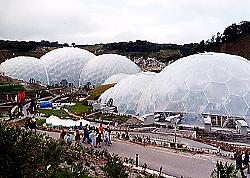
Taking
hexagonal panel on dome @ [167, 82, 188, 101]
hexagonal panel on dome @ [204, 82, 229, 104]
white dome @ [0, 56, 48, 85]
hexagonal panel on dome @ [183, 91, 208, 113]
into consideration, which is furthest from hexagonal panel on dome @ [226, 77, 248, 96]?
white dome @ [0, 56, 48, 85]

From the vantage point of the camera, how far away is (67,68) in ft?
222

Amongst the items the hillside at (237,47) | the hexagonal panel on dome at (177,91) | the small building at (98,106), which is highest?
the hillside at (237,47)

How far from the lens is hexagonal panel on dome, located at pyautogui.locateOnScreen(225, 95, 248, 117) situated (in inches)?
934

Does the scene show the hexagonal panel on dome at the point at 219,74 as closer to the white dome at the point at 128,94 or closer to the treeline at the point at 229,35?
the white dome at the point at 128,94

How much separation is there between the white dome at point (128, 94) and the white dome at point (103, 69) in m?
24.3

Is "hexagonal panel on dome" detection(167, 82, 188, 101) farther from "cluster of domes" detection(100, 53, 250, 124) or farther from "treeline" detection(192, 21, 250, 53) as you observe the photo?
"treeline" detection(192, 21, 250, 53)

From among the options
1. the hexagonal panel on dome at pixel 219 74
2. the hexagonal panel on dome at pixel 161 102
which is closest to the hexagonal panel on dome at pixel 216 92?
the hexagonal panel on dome at pixel 219 74

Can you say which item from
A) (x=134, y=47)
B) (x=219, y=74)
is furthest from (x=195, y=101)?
(x=134, y=47)

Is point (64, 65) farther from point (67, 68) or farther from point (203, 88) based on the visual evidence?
point (203, 88)

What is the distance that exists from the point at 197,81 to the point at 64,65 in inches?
1768

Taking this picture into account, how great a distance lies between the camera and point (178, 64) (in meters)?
29.2

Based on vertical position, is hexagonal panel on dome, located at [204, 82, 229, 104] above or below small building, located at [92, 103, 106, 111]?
above

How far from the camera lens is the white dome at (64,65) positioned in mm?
67000

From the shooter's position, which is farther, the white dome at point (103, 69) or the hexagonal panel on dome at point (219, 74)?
the white dome at point (103, 69)
